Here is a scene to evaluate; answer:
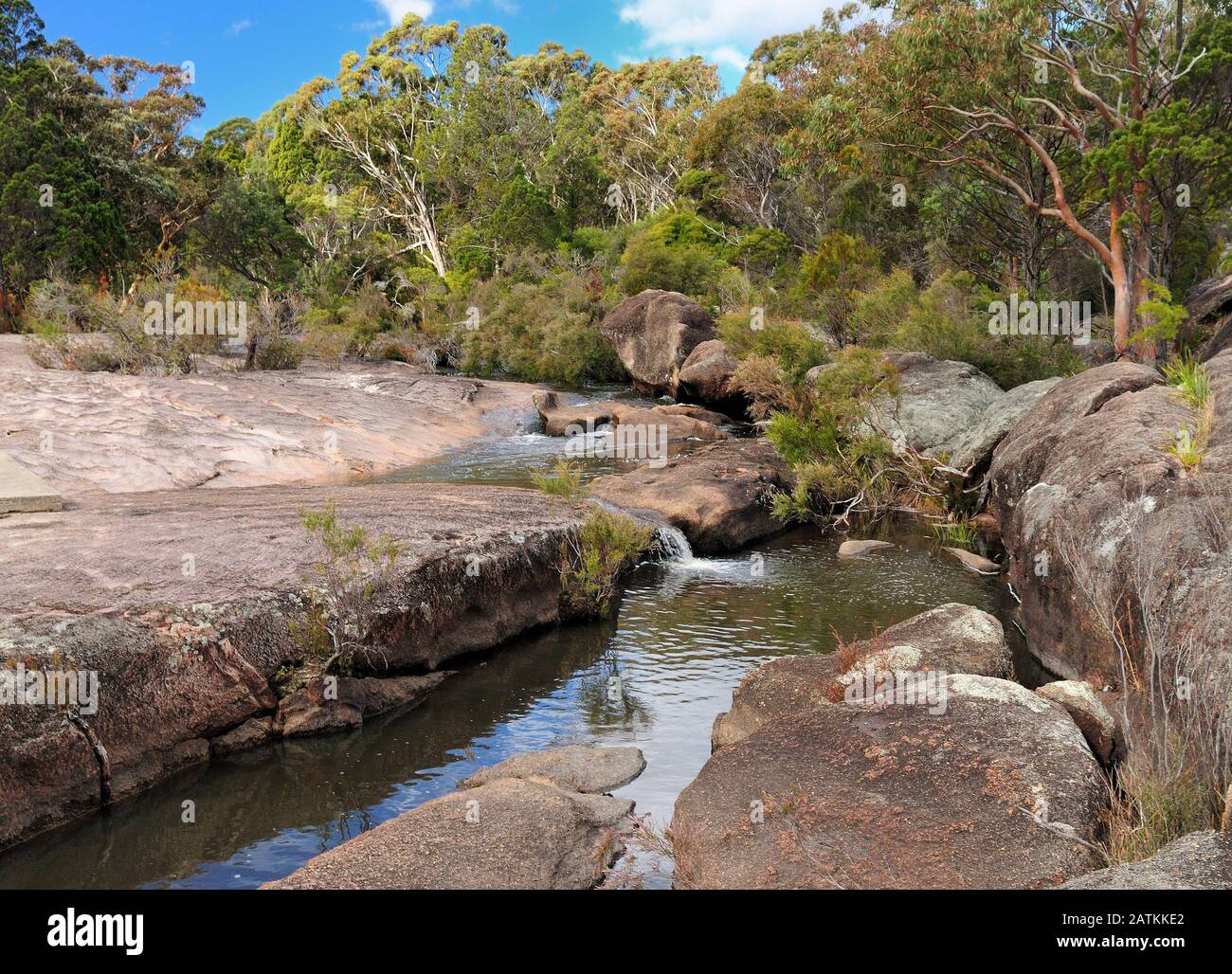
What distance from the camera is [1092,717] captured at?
6.91m

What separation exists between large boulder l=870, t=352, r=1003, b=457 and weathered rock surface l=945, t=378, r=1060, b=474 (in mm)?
404

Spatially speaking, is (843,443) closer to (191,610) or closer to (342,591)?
(342,591)

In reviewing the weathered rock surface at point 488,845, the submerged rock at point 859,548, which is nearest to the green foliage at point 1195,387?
the submerged rock at point 859,548

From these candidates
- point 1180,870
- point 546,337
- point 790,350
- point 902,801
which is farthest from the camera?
point 546,337

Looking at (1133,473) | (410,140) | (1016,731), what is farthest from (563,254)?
(1016,731)

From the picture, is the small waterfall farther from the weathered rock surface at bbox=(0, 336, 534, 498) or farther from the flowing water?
the weathered rock surface at bbox=(0, 336, 534, 498)

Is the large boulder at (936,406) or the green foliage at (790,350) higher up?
the green foliage at (790,350)

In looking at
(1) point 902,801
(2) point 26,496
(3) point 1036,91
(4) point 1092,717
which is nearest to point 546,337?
(3) point 1036,91

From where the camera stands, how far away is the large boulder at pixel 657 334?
28.8m

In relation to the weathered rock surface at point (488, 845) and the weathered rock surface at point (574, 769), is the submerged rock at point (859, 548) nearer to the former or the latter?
the weathered rock surface at point (574, 769)

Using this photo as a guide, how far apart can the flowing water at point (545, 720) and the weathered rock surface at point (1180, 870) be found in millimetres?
3108

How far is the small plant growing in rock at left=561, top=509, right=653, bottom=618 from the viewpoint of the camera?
11.5m

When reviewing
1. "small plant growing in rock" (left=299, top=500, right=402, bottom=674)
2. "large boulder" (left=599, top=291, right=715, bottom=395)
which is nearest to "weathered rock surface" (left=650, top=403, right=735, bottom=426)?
"large boulder" (left=599, top=291, right=715, bottom=395)

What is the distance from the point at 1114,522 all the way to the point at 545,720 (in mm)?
5003
